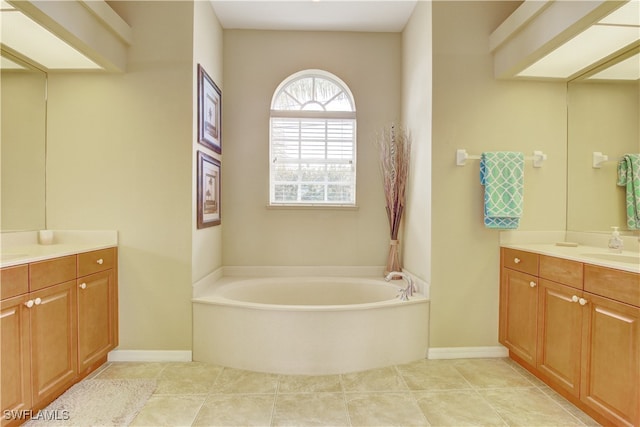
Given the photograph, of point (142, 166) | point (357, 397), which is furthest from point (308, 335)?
point (142, 166)

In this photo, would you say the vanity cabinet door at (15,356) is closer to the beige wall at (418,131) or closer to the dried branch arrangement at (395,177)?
the beige wall at (418,131)

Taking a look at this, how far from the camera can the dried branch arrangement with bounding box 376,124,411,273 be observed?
319 centimetres

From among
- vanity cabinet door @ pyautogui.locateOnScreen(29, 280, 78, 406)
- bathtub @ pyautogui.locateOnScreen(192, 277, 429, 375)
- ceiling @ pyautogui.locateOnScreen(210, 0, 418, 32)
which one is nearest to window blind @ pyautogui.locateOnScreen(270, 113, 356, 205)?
ceiling @ pyautogui.locateOnScreen(210, 0, 418, 32)

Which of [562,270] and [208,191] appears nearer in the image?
[562,270]

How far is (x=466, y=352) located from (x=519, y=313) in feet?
1.66

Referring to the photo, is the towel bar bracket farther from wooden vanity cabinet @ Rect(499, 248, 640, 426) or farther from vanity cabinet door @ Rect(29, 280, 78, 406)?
vanity cabinet door @ Rect(29, 280, 78, 406)

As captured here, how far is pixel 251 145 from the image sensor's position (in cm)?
338

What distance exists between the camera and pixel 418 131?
2938 millimetres

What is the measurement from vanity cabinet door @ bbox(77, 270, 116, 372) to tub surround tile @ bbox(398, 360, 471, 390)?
200 centimetres

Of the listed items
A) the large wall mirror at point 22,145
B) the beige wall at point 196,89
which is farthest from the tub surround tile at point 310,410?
the large wall mirror at point 22,145

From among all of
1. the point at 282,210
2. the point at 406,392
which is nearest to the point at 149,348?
the point at 282,210

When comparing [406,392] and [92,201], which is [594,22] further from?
[92,201]

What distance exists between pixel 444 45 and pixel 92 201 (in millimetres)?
2796

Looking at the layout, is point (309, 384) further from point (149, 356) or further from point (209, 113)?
point (209, 113)
